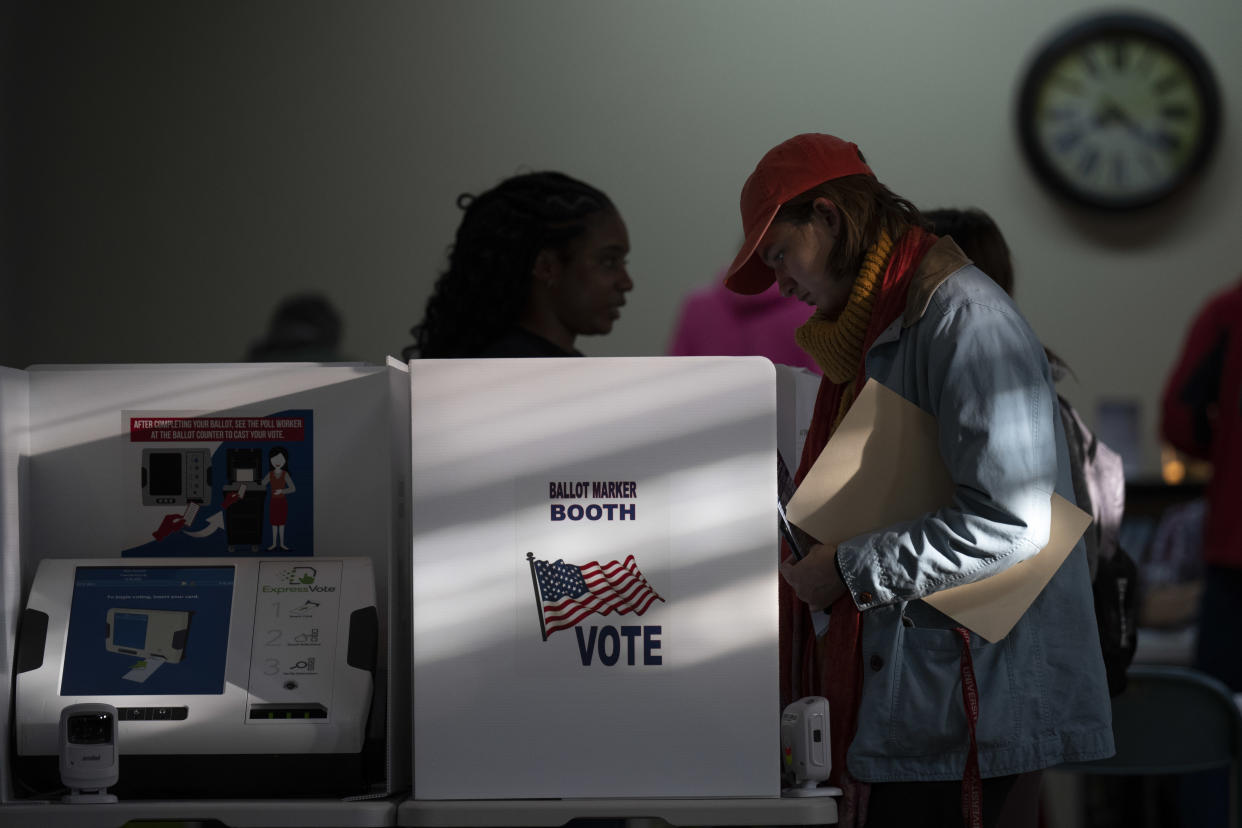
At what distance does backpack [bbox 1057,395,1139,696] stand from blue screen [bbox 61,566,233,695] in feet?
3.98

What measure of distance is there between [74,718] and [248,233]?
3.44 m

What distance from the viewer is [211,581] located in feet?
4.77

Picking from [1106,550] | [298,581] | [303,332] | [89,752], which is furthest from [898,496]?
[303,332]

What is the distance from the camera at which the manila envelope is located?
141 centimetres

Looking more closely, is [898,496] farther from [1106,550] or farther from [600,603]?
[1106,550]

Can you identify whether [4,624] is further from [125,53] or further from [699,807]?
[125,53]

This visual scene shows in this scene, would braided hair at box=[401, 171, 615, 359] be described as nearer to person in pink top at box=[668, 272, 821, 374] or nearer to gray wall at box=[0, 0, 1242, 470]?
person in pink top at box=[668, 272, 821, 374]

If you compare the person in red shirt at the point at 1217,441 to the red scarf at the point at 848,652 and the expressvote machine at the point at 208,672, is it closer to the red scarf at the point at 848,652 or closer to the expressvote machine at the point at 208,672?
the red scarf at the point at 848,652

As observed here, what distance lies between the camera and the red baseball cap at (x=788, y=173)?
58.4 inches

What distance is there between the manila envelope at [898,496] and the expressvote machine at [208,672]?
50 centimetres

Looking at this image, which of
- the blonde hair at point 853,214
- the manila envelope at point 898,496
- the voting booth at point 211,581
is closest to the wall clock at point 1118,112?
the blonde hair at point 853,214

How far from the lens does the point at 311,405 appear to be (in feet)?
4.99

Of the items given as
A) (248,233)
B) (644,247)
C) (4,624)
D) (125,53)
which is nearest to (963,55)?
(644,247)

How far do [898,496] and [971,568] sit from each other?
0.12 m
